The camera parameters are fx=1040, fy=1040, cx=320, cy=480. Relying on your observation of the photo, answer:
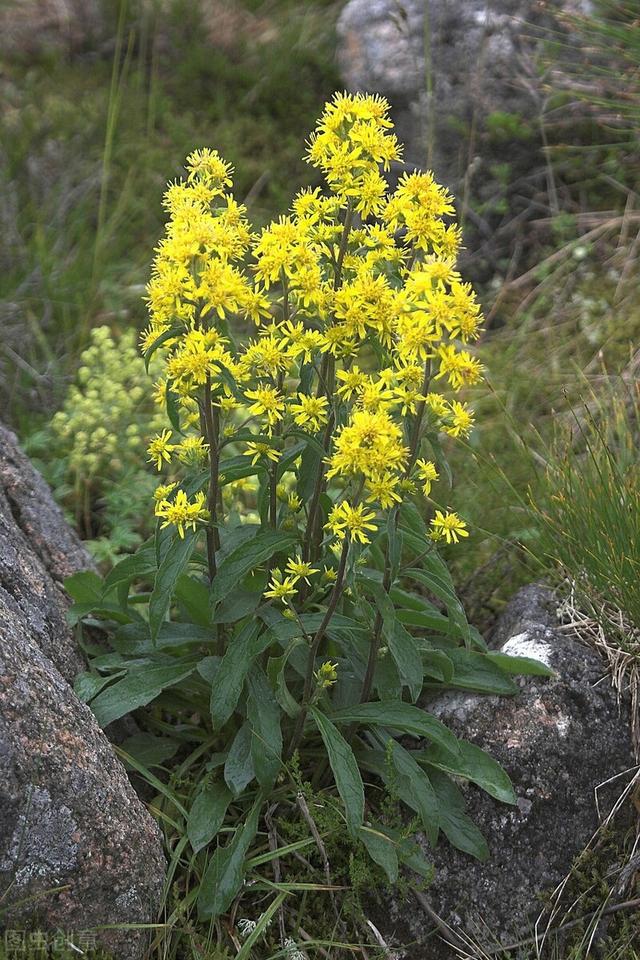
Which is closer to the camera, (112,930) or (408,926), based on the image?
(112,930)

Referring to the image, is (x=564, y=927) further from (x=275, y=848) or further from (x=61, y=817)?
(x=61, y=817)

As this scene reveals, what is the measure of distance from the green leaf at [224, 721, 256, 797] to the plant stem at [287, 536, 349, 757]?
4.1 inches

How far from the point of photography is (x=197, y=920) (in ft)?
7.48

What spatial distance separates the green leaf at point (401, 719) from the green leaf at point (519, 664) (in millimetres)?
314

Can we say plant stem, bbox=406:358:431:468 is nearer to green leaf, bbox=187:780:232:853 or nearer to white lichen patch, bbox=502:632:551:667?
white lichen patch, bbox=502:632:551:667

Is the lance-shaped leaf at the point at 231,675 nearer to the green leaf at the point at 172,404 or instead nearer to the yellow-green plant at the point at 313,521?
the yellow-green plant at the point at 313,521

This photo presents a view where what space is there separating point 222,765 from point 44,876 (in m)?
0.61

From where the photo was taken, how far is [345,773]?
7.36 ft

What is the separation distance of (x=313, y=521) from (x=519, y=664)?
67cm

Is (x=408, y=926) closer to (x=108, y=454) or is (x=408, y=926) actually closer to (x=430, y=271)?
(x=430, y=271)

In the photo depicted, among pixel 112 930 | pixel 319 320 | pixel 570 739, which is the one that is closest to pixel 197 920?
pixel 112 930

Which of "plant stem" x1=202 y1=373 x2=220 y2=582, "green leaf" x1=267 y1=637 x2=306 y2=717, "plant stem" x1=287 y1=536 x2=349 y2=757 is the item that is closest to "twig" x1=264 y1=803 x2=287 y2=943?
"plant stem" x1=287 y1=536 x2=349 y2=757

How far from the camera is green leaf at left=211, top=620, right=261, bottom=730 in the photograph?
229 centimetres

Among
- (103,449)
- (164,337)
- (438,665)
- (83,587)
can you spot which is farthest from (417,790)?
(103,449)
